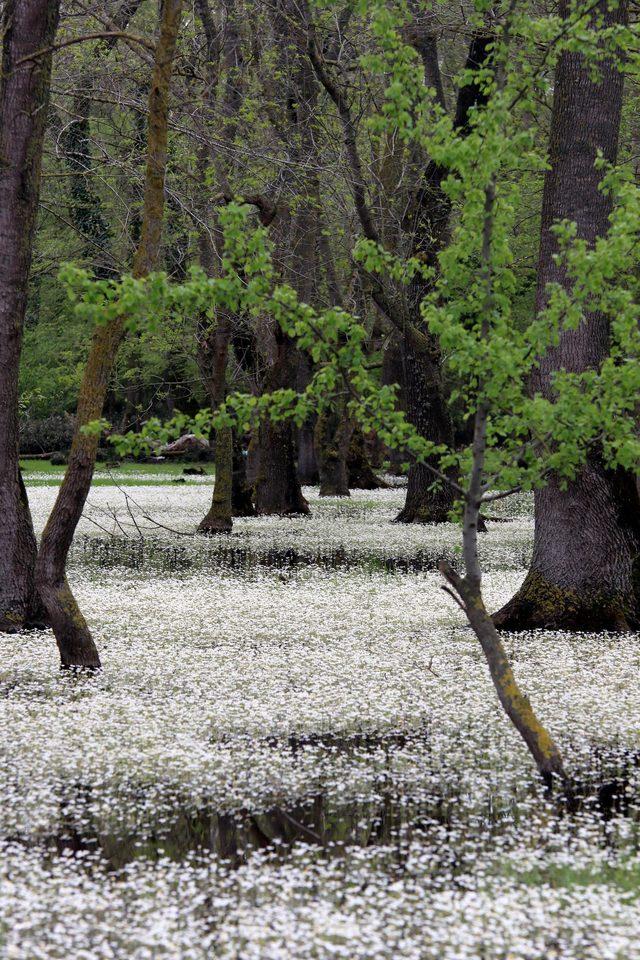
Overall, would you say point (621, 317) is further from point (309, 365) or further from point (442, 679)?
point (309, 365)

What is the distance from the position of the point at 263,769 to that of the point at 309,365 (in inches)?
1289

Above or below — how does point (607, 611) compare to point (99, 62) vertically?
below

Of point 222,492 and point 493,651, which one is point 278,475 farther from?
point 493,651

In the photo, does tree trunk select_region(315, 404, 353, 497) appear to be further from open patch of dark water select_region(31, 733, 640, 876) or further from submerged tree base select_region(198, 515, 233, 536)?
open patch of dark water select_region(31, 733, 640, 876)

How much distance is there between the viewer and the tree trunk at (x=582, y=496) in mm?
13828

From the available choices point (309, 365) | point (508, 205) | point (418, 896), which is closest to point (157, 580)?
point (508, 205)

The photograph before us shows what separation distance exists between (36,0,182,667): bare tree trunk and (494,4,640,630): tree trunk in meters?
5.20

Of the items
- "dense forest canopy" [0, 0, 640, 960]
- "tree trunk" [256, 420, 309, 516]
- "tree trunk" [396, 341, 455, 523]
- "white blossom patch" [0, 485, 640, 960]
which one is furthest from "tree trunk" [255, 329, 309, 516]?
"white blossom patch" [0, 485, 640, 960]

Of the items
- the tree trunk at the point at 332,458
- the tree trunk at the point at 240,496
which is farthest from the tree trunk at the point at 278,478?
the tree trunk at the point at 332,458

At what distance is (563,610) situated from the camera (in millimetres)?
13938

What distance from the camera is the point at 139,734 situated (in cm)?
934

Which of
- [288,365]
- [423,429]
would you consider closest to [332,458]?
[288,365]

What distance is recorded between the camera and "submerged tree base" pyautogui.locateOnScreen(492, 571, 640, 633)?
13734mm

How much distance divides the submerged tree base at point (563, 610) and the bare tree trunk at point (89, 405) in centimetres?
558
